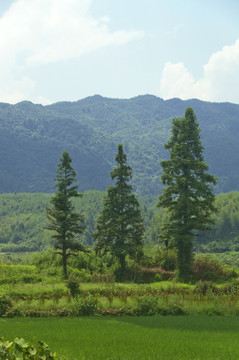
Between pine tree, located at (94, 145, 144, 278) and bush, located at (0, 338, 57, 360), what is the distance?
1145 inches

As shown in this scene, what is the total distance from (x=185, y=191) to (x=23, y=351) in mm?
29648

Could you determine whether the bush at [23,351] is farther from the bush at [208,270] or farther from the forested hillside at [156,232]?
the forested hillside at [156,232]

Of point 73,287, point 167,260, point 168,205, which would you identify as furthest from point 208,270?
point 73,287

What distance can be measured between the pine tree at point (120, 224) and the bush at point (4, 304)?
16.6 m

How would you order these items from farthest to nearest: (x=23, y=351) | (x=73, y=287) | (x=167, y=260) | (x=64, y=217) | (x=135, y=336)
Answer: (x=167, y=260) → (x=64, y=217) → (x=73, y=287) → (x=135, y=336) → (x=23, y=351)

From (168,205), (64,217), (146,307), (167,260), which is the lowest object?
(146,307)

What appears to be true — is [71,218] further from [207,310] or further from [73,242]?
[207,310]

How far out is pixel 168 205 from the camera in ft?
120

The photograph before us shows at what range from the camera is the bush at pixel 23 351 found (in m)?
6.73

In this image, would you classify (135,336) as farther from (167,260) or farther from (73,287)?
(167,260)

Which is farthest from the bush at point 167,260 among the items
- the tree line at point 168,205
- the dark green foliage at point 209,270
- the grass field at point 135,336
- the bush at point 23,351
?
the bush at point 23,351

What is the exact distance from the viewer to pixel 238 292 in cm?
2436

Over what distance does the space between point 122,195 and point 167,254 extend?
6.95m

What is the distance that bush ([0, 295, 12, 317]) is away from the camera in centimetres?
1961
